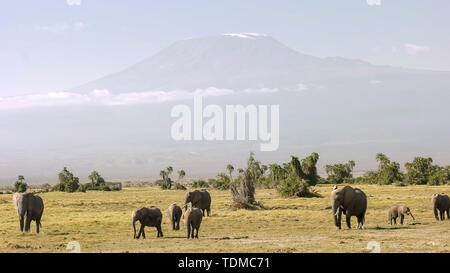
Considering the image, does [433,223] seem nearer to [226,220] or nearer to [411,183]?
[226,220]

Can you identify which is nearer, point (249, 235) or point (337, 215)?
point (249, 235)

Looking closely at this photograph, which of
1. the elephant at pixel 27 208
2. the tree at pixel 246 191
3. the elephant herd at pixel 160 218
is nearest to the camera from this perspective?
the elephant herd at pixel 160 218

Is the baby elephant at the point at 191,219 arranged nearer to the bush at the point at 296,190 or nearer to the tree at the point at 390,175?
the bush at the point at 296,190

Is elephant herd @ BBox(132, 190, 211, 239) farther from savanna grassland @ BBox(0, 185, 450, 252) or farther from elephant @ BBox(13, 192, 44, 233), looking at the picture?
elephant @ BBox(13, 192, 44, 233)

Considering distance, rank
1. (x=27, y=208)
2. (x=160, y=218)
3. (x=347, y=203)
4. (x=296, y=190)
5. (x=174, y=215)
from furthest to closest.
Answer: (x=296, y=190) < (x=27, y=208) < (x=174, y=215) < (x=347, y=203) < (x=160, y=218)

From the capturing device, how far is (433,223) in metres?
33.1

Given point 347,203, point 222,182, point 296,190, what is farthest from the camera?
point 222,182

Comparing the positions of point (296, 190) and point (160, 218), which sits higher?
point (160, 218)

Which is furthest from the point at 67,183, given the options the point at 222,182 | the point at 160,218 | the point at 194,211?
the point at 194,211

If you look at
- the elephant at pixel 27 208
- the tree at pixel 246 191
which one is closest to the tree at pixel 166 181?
the tree at pixel 246 191

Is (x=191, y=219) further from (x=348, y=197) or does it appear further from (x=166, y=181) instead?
(x=166, y=181)

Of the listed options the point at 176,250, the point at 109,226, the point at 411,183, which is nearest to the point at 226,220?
the point at 109,226

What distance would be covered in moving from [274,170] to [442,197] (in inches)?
2985
